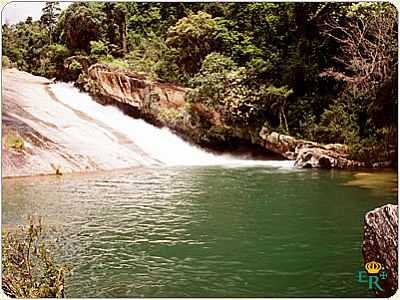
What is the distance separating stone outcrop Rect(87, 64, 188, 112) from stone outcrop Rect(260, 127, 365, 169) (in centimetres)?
100

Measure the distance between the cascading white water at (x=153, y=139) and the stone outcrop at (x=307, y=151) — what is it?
14 cm

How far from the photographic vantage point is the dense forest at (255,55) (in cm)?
413

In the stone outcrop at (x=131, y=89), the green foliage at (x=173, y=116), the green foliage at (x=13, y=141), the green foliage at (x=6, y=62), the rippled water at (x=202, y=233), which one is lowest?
the rippled water at (x=202, y=233)

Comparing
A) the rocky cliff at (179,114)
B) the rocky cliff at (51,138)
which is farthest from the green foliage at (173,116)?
the rocky cliff at (51,138)

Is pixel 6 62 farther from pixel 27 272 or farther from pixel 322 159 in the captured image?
pixel 322 159

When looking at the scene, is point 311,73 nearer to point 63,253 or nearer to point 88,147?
point 88,147

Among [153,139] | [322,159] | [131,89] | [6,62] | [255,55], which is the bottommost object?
[322,159]

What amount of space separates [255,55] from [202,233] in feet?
8.19

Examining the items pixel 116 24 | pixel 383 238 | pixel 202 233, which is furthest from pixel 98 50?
pixel 383 238

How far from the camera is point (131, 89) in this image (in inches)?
257

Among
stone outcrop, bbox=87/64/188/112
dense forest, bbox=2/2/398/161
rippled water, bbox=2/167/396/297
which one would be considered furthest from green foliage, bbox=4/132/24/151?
stone outcrop, bbox=87/64/188/112

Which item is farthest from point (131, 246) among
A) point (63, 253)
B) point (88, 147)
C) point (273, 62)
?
point (273, 62)

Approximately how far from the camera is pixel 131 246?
127 inches

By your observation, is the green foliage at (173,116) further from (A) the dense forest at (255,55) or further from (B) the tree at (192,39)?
(B) the tree at (192,39)
